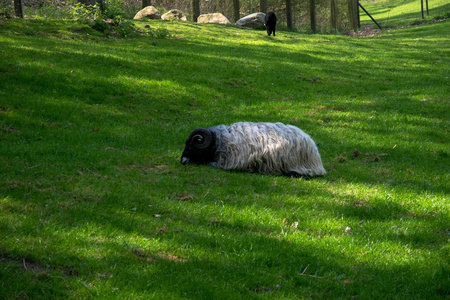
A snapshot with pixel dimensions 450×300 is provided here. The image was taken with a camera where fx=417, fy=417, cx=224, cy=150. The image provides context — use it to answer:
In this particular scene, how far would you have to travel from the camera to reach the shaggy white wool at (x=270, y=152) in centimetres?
973

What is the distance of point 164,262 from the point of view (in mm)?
5277

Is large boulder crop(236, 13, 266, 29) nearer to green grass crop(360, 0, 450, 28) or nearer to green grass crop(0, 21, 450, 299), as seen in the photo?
green grass crop(0, 21, 450, 299)

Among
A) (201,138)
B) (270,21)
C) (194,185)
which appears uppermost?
(270,21)

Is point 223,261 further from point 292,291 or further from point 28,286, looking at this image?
point 28,286

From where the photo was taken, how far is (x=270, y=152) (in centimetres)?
967

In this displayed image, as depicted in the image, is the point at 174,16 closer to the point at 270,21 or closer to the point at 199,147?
the point at 270,21

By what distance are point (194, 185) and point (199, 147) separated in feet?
5.14

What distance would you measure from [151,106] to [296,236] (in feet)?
30.4

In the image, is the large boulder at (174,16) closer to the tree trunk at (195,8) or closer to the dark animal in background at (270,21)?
the tree trunk at (195,8)

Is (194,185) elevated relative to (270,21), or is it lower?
lower

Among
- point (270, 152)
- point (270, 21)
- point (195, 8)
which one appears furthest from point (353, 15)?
point (270, 152)

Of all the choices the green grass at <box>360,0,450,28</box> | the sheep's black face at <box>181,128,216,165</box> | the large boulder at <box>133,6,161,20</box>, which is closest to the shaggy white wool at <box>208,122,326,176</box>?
the sheep's black face at <box>181,128,216,165</box>

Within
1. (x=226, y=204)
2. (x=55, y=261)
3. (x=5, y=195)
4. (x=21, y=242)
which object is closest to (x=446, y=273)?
(x=226, y=204)

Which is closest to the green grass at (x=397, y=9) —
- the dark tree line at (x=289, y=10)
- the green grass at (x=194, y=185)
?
the dark tree line at (x=289, y=10)
